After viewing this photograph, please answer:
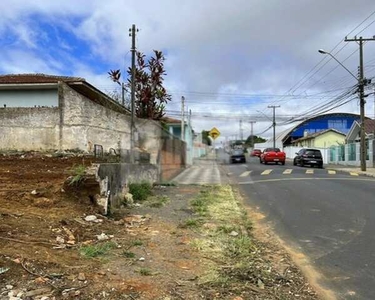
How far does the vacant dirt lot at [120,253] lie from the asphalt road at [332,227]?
59 cm

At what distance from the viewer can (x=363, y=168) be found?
29438mm

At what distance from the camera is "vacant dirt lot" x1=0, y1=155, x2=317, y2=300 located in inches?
188

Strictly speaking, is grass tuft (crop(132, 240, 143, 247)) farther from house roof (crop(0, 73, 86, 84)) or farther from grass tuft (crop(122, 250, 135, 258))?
house roof (crop(0, 73, 86, 84))

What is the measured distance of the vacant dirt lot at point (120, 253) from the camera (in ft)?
15.7

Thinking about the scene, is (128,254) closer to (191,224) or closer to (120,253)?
(120,253)

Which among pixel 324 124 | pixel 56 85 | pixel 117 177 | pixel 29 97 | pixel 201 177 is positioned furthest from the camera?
pixel 324 124

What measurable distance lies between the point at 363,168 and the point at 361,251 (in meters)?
24.3

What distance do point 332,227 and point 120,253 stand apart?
499cm

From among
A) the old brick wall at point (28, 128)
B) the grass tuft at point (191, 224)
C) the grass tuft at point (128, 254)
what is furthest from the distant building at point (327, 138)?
the grass tuft at point (128, 254)

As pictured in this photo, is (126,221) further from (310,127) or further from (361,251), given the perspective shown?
(310,127)

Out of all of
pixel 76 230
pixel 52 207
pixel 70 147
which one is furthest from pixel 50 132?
pixel 76 230

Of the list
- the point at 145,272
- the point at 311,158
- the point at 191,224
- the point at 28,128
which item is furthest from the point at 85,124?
the point at 311,158

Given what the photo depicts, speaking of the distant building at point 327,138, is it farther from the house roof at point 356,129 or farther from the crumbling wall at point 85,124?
the crumbling wall at point 85,124

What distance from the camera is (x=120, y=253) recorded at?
628 centimetres
